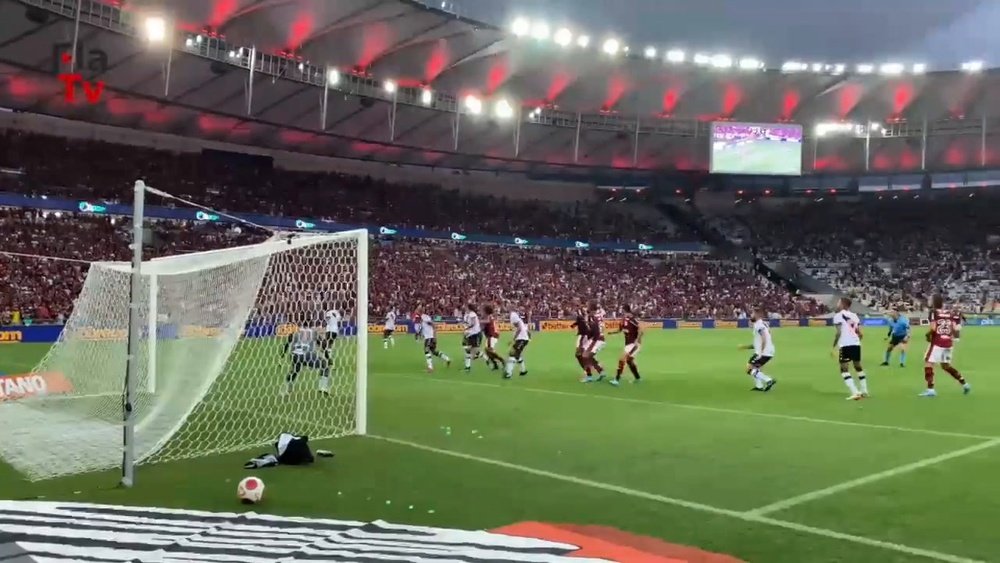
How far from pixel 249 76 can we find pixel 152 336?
29422 mm

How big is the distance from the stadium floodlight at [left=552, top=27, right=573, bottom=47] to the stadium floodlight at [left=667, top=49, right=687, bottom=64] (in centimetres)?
793

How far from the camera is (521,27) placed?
4731 centimetres

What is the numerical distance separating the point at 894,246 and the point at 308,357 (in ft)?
215

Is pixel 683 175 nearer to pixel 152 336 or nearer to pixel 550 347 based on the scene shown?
pixel 550 347

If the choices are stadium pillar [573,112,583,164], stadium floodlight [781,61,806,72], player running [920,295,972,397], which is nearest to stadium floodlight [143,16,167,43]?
stadium pillar [573,112,583,164]

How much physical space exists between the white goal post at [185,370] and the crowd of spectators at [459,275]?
20446 millimetres

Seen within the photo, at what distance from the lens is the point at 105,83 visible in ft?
129

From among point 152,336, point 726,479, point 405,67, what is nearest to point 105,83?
point 405,67

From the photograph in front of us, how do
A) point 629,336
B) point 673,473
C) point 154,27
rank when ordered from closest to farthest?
point 673,473, point 629,336, point 154,27

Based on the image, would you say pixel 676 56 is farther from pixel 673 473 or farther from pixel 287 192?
pixel 673 473

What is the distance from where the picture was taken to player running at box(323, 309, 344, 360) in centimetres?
1679

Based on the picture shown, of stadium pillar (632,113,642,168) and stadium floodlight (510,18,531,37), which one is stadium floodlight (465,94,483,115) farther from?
stadium pillar (632,113,642,168)

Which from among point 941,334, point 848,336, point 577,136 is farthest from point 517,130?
point 941,334

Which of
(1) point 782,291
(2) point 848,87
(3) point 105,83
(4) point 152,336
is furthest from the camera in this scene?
(1) point 782,291
